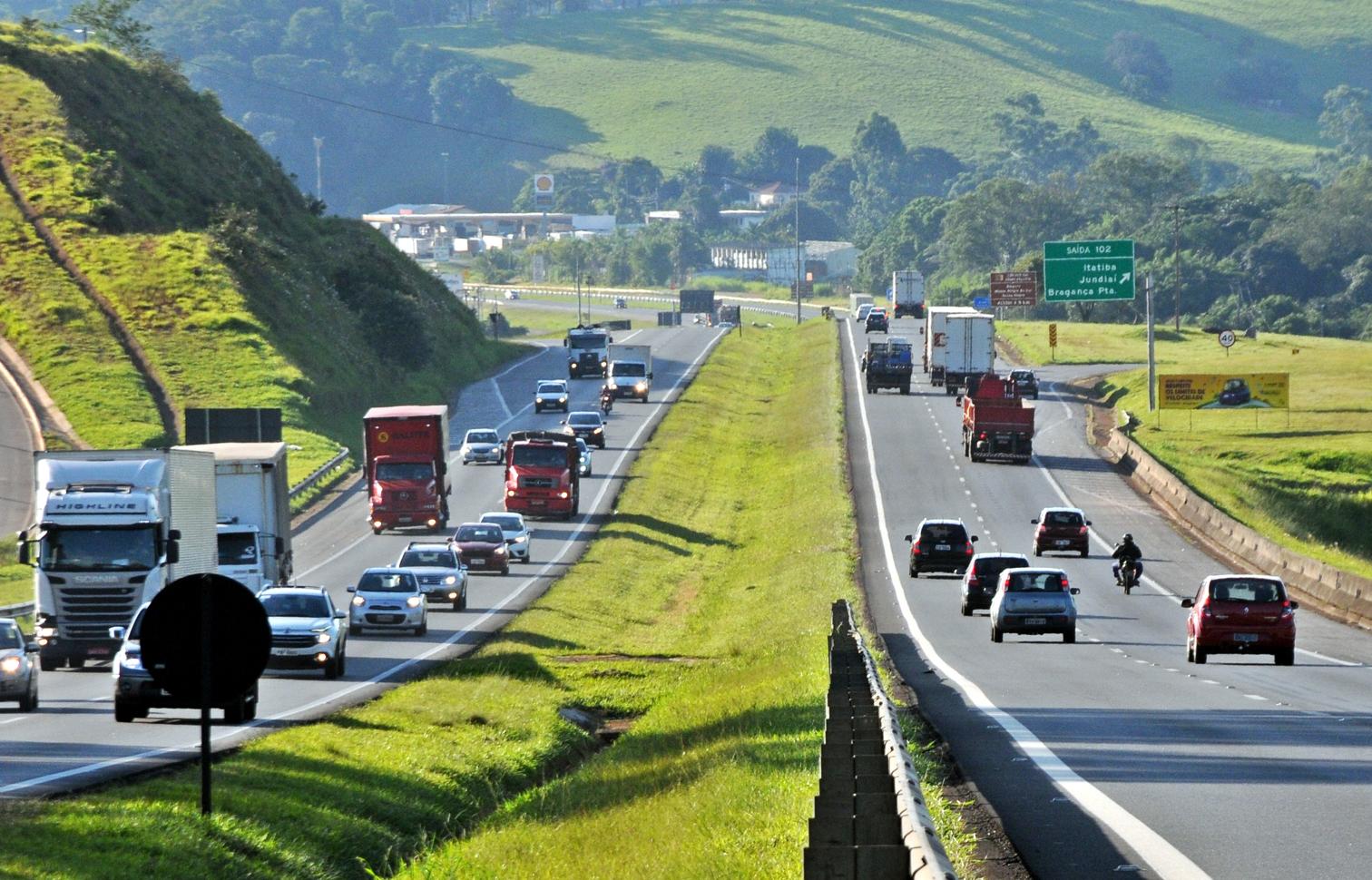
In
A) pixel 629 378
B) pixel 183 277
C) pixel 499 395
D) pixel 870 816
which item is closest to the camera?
pixel 870 816

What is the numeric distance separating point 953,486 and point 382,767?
53412 mm

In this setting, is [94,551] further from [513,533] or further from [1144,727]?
[513,533]

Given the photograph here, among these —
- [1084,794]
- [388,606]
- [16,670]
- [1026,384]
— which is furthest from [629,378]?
[1084,794]

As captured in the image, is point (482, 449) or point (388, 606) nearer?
point (388, 606)

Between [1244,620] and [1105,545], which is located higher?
[1244,620]

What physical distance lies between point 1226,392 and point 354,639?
2502 inches

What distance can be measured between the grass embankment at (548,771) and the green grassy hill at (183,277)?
34609 millimetres

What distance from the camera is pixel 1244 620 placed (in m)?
33.1

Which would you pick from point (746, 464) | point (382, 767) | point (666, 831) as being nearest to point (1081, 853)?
point (666, 831)

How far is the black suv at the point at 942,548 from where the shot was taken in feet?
177

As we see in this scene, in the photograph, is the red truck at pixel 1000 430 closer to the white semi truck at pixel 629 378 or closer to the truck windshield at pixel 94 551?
the white semi truck at pixel 629 378

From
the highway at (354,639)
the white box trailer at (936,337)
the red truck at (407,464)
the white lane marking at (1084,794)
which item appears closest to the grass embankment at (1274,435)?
the white box trailer at (936,337)

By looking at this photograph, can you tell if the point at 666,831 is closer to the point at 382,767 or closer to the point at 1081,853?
the point at 1081,853

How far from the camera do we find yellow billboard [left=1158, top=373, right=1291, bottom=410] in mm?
95250
